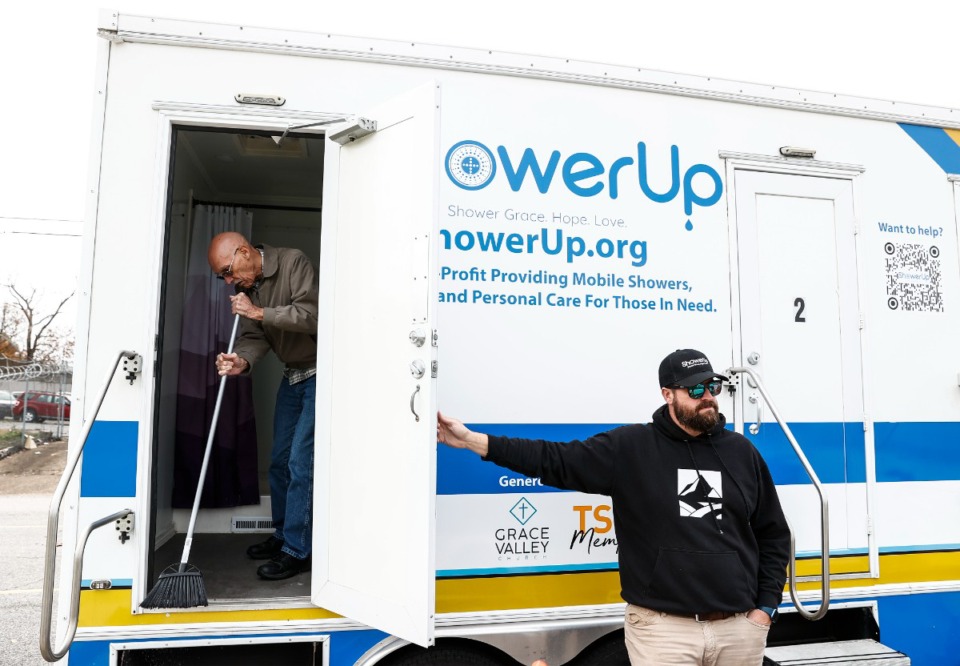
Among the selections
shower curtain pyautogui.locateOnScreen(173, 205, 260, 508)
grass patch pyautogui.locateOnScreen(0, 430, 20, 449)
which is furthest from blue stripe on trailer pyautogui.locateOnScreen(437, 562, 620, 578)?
grass patch pyautogui.locateOnScreen(0, 430, 20, 449)

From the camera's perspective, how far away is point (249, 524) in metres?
4.27

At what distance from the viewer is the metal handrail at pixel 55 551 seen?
6.29 feet

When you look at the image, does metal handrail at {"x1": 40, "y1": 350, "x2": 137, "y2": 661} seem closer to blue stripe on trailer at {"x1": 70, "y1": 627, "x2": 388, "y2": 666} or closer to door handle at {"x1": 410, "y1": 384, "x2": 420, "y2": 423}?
blue stripe on trailer at {"x1": 70, "y1": 627, "x2": 388, "y2": 666}

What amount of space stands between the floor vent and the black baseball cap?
290 cm

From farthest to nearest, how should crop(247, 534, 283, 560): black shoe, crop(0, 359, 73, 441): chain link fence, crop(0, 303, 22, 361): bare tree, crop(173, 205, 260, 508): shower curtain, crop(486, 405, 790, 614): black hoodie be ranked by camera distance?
crop(0, 303, 22, 361): bare tree → crop(0, 359, 73, 441): chain link fence → crop(173, 205, 260, 508): shower curtain → crop(247, 534, 283, 560): black shoe → crop(486, 405, 790, 614): black hoodie

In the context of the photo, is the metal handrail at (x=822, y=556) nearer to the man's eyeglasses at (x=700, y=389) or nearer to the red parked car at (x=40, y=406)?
the man's eyeglasses at (x=700, y=389)

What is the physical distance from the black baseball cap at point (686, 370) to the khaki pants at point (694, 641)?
811 mm

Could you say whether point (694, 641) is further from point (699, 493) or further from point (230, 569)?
point (230, 569)

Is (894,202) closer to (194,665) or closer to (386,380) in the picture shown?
(386,380)

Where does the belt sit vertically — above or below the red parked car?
below

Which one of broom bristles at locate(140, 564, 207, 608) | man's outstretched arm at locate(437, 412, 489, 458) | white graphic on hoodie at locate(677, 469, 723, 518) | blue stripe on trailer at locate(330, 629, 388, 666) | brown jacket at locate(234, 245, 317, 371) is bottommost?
blue stripe on trailer at locate(330, 629, 388, 666)

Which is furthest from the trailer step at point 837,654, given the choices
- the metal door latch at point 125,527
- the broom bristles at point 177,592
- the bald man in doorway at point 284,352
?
the metal door latch at point 125,527

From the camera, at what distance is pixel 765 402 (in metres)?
2.88

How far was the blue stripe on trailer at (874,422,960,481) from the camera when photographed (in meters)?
3.04
